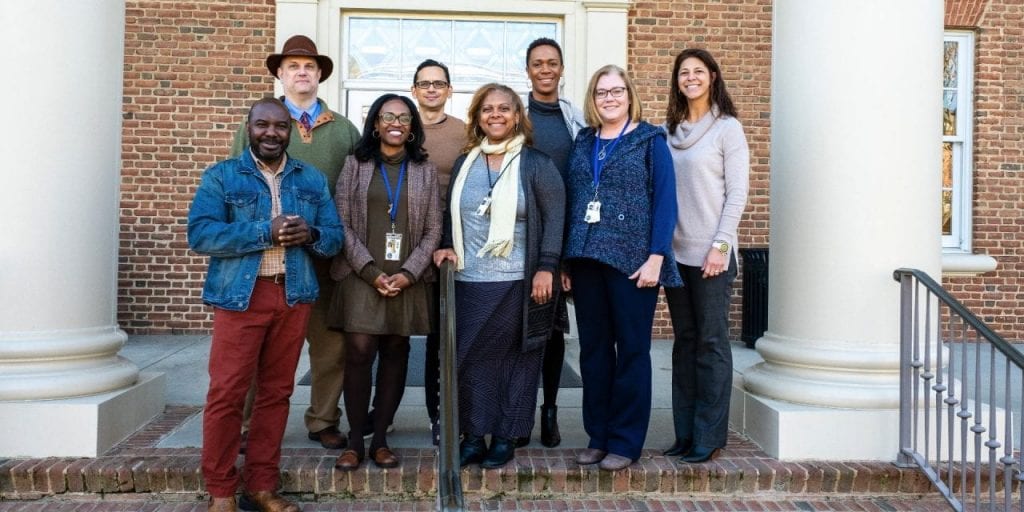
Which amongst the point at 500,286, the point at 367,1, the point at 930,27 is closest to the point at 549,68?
the point at 500,286

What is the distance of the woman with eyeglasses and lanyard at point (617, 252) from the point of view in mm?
3561

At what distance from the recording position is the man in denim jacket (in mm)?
3193

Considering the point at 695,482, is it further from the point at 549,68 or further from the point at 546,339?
the point at 549,68

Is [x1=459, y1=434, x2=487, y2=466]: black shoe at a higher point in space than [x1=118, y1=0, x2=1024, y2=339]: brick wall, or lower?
lower

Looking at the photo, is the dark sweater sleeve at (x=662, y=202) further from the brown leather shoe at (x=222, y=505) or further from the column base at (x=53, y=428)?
the column base at (x=53, y=428)

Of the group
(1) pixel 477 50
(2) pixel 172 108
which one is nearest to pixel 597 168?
(1) pixel 477 50

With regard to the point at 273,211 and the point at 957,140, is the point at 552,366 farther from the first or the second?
the point at 957,140

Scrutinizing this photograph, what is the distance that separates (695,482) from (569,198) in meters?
1.43

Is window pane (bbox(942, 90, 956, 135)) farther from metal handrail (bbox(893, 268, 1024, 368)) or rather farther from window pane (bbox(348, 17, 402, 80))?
window pane (bbox(348, 17, 402, 80))

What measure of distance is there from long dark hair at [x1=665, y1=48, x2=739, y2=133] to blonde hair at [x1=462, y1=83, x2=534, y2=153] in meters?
0.73

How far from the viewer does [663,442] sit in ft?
13.8

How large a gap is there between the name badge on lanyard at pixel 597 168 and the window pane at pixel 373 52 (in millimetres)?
4706

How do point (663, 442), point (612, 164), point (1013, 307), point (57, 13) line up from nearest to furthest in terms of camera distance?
point (612, 164) → point (57, 13) → point (663, 442) → point (1013, 307)

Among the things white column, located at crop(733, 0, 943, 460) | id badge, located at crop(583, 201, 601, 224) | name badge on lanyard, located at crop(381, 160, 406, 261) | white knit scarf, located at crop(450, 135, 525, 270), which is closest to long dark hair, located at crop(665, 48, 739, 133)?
white column, located at crop(733, 0, 943, 460)
